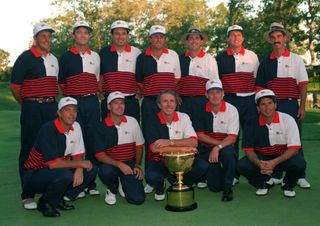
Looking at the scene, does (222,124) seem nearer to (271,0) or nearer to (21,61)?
(21,61)

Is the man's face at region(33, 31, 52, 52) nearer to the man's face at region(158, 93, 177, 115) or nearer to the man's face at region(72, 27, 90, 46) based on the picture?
the man's face at region(72, 27, 90, 46)

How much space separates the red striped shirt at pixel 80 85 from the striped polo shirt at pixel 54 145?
2.64 ft

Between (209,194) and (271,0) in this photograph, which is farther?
A: (271,0)

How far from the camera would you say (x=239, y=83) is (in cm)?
666

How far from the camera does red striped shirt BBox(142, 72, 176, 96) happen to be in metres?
6.53

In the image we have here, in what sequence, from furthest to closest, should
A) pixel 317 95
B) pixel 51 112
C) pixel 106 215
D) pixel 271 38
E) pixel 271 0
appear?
pixel 271 0 < pixel 317 95 < pixel 271 38 < pixel 51 112 < pixel 106 215

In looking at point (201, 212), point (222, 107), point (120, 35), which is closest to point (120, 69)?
point (120, 35)

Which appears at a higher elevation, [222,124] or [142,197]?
[222,124]

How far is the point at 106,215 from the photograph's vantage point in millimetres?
5117

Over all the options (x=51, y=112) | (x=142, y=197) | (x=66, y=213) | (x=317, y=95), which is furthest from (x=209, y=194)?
(x=317, y=95)

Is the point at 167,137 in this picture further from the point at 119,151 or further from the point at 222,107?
the point at 222,107

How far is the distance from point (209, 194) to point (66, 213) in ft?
6.35

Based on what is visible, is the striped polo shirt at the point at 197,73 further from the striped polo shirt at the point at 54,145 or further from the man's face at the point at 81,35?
the striped polo shirt at the point at 54,145

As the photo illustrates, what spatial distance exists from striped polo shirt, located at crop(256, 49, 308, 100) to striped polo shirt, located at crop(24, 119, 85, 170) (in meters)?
2.90
